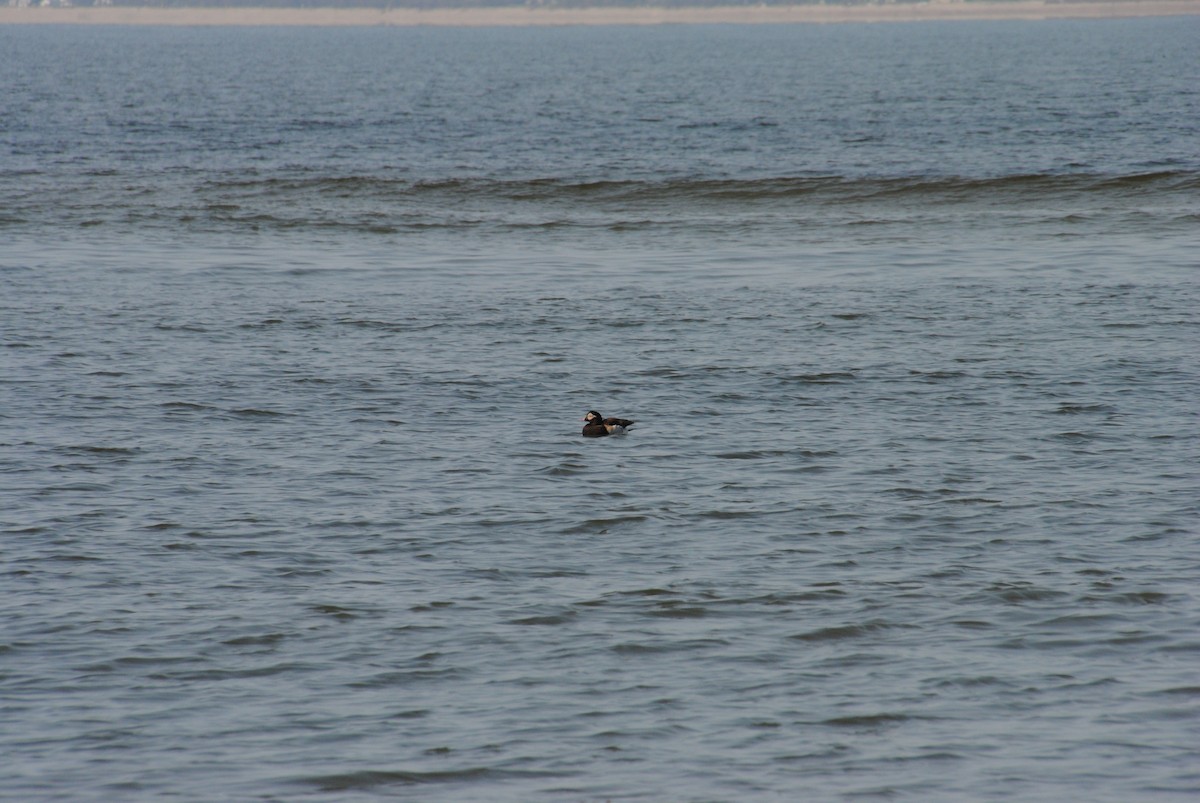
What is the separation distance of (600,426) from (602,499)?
2.02 metres

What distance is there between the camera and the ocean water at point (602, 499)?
905cm

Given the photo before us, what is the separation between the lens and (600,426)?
52.2 feet

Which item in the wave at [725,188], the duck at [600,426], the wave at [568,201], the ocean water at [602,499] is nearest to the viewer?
the ocean water at [602,499]

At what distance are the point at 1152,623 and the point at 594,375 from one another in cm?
941

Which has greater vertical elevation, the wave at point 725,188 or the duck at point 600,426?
the wave at point 725,188

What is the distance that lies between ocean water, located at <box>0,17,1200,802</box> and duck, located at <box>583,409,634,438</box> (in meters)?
0.17

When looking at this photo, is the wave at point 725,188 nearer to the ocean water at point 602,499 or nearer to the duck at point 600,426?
the ocean water at point 602,499

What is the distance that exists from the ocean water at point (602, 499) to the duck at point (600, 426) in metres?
0.17

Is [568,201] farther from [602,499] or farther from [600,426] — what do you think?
[602,499]

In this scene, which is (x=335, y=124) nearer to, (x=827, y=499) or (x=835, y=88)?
(x=835, y=88)

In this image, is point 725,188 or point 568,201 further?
point 725,188

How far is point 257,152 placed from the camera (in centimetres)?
4794

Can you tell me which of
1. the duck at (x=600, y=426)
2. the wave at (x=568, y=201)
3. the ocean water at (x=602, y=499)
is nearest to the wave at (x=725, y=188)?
the wave at (x=568, y=201)

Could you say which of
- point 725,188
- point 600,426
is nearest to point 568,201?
point 725,188
